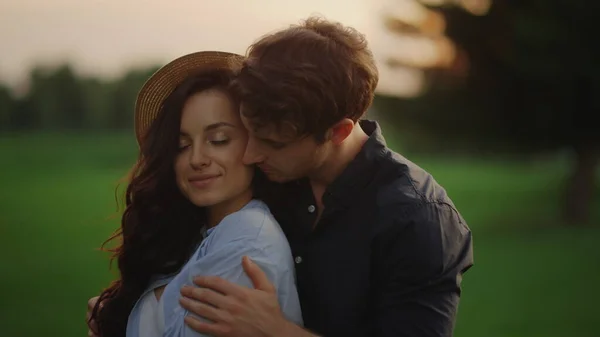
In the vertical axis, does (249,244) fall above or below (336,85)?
below

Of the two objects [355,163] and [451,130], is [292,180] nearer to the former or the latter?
[355,163]

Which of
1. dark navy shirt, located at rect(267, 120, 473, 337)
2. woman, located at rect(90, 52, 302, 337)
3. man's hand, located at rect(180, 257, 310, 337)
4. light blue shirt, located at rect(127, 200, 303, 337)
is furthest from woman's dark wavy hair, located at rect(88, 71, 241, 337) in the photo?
man's hand, located at rect(180, 257, 310, 337)

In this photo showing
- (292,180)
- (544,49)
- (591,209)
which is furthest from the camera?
(591,209)

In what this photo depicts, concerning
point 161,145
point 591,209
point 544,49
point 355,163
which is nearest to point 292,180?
point 355,163

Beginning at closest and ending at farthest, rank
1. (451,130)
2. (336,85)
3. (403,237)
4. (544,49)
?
(403,237) → (336,85) → (544,49) → (451,130)

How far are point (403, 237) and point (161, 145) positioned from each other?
2.94 feet

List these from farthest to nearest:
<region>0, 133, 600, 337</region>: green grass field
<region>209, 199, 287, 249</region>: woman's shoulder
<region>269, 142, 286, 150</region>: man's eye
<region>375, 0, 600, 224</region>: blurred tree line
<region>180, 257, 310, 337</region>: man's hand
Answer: <region>375, 0, 600, 224</region>: blurred tree line < <region>0, 133, 600, 337</region>: green grass field < <region>269, 142, 286, 150</region>: man's eye < <region>209, 199, 287, 249</region>: woman's shoulder < <region>180, 257, 310, 337</region>: man's hand

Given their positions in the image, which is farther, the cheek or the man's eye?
the cheek

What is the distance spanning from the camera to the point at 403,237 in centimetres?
257

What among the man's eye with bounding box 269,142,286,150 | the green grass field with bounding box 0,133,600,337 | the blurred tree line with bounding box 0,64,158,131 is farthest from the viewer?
the blurred tree line with bounding box 0,64,158,131

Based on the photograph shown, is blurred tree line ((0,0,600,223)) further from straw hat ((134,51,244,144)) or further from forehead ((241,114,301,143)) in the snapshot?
forehead ((241,114,301,143))

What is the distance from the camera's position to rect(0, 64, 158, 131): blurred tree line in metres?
16.5

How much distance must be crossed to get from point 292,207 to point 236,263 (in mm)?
396

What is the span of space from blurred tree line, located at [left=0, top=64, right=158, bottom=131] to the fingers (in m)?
13.9
